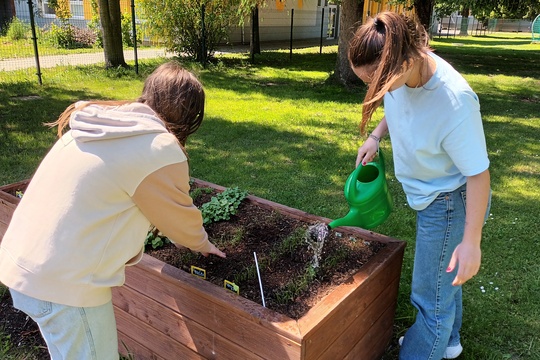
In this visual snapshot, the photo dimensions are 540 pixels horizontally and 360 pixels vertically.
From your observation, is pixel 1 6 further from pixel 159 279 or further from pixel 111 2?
pixel 159 279

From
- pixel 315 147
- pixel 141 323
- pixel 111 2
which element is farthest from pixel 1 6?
pixel 141 323

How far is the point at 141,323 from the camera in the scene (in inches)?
81.3

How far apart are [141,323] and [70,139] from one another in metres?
0.95

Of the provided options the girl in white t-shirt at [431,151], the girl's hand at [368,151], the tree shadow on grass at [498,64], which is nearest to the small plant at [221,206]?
the girl's hand at [368,151]

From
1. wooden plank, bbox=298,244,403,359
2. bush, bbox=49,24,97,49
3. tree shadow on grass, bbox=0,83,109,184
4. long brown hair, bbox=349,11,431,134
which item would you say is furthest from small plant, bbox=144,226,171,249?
bush, bbox=49,24,97,49

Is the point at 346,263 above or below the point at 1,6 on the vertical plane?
below

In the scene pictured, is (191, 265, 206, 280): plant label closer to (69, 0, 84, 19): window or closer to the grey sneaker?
the grey sneaker

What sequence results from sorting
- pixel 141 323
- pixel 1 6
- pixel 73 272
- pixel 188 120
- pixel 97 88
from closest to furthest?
pixel 73 272
pixel 188 120
pixel 141 323
pixel 97 88
pixel 1 6

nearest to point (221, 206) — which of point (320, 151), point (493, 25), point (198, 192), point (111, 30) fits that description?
point (198, 192)

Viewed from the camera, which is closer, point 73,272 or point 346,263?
point 73,272

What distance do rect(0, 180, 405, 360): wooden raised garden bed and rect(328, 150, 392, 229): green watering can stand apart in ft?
0.57

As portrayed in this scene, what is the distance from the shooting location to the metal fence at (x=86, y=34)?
1023 cm

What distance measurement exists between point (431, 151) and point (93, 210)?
1148 millimetres

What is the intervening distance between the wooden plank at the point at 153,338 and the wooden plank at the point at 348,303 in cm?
52
